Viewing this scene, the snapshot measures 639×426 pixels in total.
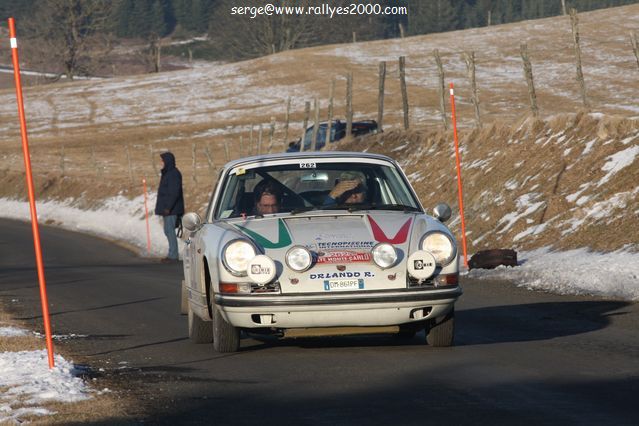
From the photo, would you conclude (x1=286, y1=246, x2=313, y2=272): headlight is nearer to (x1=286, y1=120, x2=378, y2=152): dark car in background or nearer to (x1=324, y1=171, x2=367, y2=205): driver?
(x1=324, y1=171, x2=367, y2=205): driver

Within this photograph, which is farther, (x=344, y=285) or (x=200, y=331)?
(x=200, y=331)

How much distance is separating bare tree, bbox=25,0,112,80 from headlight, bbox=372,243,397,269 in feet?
332

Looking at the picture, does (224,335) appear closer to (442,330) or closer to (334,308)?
(334,308)

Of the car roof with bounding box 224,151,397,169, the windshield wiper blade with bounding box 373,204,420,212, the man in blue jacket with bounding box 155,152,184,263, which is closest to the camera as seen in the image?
the windshield wiper blade with bounding box 373,204,420,212

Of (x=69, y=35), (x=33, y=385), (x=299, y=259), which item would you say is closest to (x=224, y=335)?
(x=299, y=259)

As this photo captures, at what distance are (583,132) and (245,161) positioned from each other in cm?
1415

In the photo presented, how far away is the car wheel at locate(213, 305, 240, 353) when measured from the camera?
10.1 meters

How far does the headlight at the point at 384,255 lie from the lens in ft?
31.3

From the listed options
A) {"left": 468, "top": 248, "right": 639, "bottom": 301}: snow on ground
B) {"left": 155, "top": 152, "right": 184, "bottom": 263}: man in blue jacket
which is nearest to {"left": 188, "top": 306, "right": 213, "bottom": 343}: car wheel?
{"left": 468, "top": 248, "right": 639, "bottom": 301}: snow on ground

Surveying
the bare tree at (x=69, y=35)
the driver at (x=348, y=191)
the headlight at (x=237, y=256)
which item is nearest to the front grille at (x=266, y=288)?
the headlight at (x=237, y=256)

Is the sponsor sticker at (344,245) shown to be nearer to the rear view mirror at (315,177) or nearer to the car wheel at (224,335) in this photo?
the car wheel at (224,335)

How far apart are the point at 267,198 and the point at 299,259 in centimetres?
130

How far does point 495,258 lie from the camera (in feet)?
57.8

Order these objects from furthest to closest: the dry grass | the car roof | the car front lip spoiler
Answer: the dry grass
the car roof
the car front lip spoiler
